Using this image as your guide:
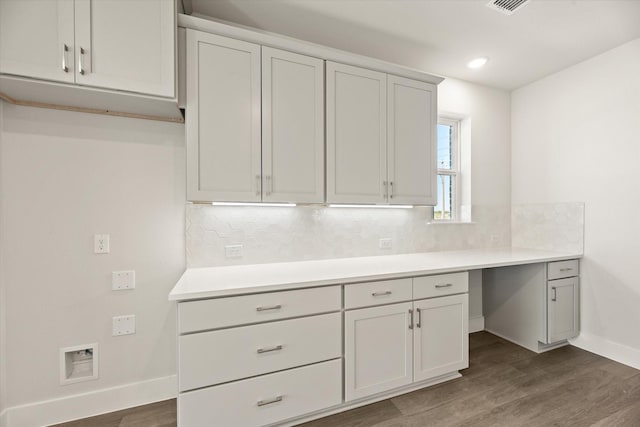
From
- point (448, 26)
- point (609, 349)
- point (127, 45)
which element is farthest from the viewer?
point (609, 349)

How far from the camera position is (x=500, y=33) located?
2201 mm

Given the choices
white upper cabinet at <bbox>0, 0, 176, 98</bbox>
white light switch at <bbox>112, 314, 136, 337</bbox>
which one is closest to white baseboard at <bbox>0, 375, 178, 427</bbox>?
white light switch at <bbox>112, 314, 136, 337</bbox>

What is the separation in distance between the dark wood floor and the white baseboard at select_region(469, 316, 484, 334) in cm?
61

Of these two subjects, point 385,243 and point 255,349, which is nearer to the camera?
point 255,349

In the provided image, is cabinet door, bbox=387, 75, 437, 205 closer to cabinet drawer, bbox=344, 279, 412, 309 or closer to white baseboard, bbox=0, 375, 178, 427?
cabinet drawer, bbox=344, 279, 412, 309

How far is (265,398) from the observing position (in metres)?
1.55

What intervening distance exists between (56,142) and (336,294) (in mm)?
1945

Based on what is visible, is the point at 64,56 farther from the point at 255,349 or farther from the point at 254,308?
the point at 255,349

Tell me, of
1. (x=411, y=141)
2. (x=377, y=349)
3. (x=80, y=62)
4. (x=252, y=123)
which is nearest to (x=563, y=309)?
(x=377, y=349)

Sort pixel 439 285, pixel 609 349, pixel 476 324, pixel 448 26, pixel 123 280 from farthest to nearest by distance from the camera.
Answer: pixel 476 324, pixel 609 349, pixel 448 26, pixel 439 285, pixel 123 280

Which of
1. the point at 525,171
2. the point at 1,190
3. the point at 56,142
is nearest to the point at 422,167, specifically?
the point at 525,171

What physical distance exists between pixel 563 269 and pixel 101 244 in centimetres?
372

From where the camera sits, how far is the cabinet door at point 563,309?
2477 millimetres

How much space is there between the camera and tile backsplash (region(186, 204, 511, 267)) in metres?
2.01
